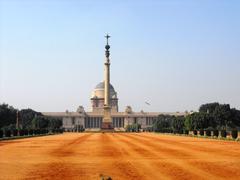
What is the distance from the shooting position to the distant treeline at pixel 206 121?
337 ft

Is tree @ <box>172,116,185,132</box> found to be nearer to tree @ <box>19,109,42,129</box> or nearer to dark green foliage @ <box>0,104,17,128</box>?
dark green foliage @ <box>0,104,17,128</box>

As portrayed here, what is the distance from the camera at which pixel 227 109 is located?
479ft

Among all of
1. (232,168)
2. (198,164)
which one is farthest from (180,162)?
(232,168)

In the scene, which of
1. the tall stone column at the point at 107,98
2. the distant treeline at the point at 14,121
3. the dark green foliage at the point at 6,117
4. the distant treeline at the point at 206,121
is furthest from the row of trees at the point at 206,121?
the dark green foliage at the point at 6,117

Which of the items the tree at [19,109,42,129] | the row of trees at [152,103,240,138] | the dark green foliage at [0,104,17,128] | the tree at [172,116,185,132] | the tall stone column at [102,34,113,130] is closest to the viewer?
the row of trees at [152,103,240,138]

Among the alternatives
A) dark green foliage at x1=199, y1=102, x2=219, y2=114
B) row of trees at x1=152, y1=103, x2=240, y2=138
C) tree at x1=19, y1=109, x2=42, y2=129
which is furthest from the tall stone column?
dark green foliage at x1=199, y1=102, x2=219, y2=114

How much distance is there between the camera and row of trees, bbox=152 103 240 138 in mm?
102625

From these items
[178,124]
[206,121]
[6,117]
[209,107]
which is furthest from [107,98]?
[206,121]

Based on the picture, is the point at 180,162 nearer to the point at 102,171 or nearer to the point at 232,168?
the point at 232,168

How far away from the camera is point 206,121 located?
10338 centimetres

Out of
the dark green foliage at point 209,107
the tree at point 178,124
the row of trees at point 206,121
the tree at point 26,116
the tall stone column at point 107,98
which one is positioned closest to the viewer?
the row of trees at point 206,121

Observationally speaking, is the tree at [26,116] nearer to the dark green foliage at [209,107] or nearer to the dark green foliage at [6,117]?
the dark green foliage at [6,117]

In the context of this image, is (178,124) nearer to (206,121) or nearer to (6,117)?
(206,121)

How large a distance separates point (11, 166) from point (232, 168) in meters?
10.2
